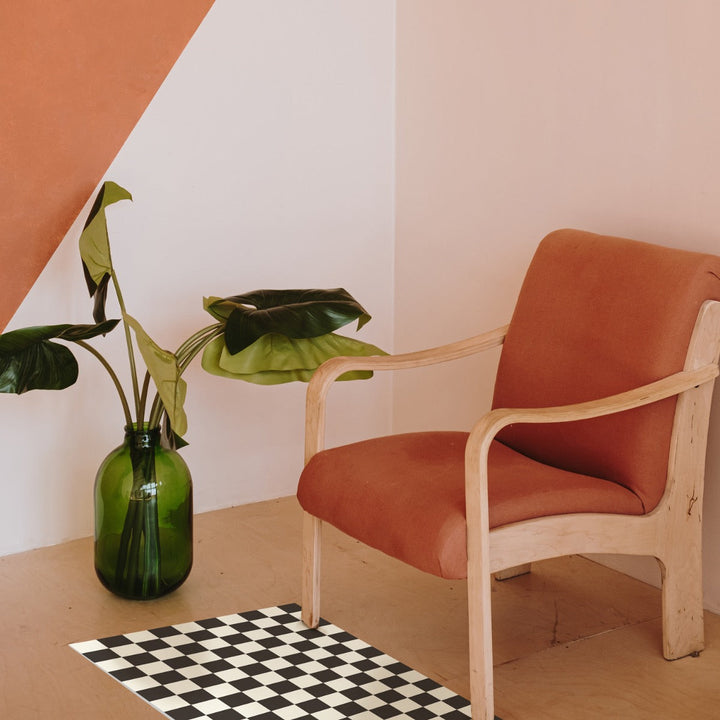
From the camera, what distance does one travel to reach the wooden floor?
2.25m

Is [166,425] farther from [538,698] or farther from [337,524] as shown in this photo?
[538,698]

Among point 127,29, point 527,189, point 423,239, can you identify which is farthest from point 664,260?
point 127,29

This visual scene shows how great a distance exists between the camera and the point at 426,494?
2.21 meters

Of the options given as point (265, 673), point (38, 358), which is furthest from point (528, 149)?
point (265, 673)

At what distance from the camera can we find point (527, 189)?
3105 mm

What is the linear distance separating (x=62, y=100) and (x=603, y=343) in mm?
1560

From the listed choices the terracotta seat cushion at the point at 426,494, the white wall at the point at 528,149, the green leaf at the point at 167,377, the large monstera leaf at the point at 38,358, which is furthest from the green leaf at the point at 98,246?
the white wall at the point at 528,149

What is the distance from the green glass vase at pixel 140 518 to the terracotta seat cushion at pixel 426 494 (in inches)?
16.5

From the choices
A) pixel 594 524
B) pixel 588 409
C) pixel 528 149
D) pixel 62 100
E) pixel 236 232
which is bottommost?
pixel 594 524

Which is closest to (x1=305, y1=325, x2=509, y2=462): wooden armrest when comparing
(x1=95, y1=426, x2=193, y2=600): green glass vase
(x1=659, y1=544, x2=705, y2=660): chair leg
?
(x1=95, y1=426, x2=193, y2=600): green glass vase

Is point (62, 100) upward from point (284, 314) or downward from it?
upward

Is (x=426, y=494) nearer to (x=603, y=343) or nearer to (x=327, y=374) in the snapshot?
(x=327, y=374)

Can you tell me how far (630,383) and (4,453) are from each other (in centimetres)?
170

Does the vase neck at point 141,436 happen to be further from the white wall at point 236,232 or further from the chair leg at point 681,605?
the chair leg at point 681,605
